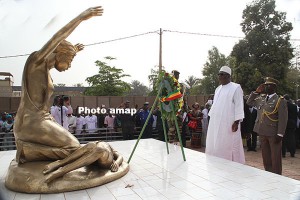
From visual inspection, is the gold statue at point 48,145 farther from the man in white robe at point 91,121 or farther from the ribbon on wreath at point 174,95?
the man in white robe at point 91,121

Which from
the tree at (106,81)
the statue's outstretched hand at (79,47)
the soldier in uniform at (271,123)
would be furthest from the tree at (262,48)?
the statue's outstretched hand at (79,47)

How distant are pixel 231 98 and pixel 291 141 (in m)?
4.20

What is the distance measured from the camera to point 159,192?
132 inches

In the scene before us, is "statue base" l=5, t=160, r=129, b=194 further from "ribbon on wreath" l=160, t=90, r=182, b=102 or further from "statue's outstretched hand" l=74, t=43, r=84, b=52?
"ribbon on wreath" l=160, t=90, r=182, b=102

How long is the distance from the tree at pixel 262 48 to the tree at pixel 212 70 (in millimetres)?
13752

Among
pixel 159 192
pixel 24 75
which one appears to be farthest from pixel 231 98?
pixel 24 75

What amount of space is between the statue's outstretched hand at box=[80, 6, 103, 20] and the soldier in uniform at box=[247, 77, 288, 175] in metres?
3.84

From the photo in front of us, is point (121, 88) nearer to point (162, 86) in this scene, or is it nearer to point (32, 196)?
point (162, 86)

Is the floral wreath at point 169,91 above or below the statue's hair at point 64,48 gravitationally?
below

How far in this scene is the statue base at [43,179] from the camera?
324 centimetres

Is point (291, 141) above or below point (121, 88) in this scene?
below

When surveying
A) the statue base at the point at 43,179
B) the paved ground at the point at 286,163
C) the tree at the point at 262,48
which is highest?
the tree at the point at 262,48

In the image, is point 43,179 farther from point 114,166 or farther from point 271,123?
point 271,123

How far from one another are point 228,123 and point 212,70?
32599 mm
